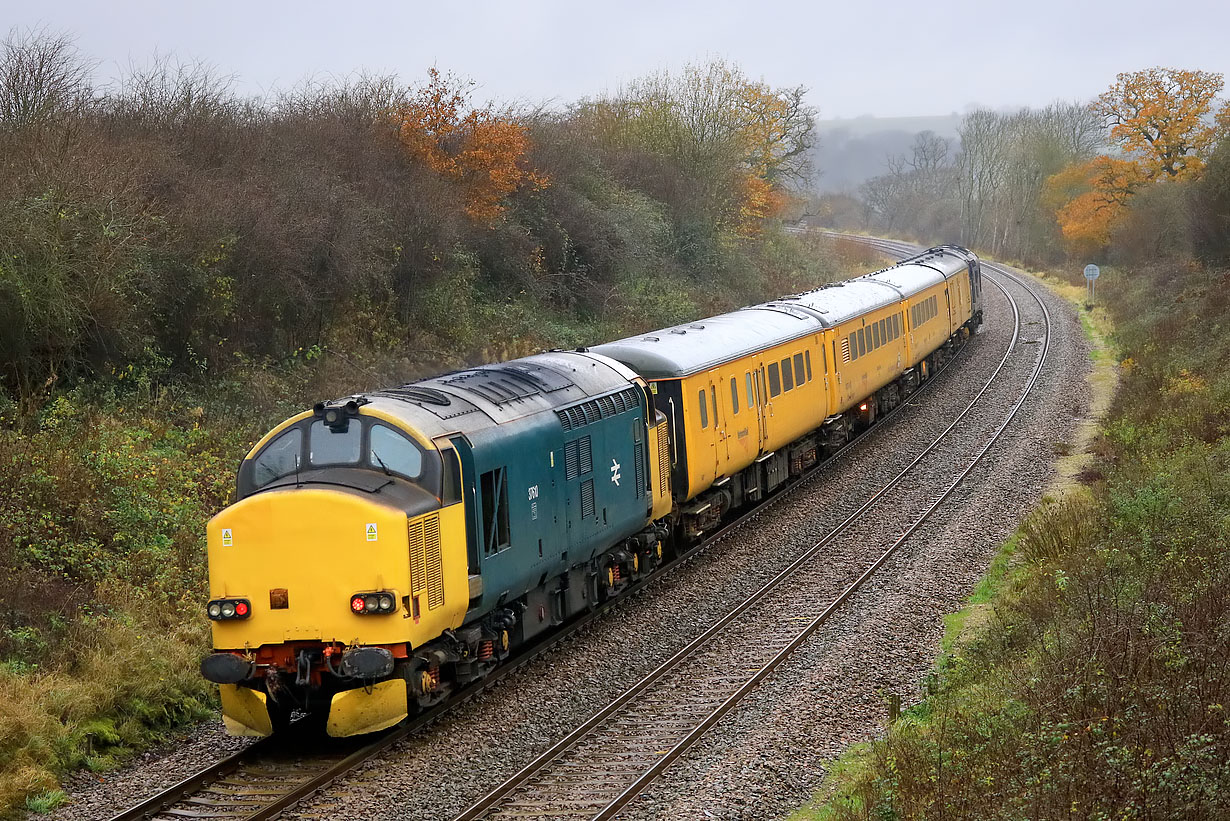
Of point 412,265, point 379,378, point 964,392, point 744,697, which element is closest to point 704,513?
point 744,697

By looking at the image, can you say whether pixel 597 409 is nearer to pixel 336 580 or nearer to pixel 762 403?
pixel 336 580

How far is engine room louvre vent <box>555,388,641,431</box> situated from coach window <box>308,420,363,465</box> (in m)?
3.13

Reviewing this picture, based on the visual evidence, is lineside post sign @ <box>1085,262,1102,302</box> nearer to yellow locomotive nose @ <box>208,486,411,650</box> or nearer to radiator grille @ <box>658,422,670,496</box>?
radiator grille @ <box>658,422,670,496</box>

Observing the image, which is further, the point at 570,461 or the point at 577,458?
the point at 577,458

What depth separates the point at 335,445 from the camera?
442 inches

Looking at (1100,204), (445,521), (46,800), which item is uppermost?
(1100,204)

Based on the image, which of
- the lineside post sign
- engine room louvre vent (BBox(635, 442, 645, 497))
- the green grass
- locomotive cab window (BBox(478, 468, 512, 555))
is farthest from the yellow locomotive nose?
the lineside post sign

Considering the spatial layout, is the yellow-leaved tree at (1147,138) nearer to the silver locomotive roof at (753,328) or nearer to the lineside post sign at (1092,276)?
the lineside post sign at (1092,276)

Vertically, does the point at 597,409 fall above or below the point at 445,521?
above

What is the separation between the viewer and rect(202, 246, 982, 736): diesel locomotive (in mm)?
10555

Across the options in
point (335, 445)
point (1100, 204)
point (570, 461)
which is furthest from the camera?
point (1100, 204)

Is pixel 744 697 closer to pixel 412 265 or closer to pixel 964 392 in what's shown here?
pixel 412 265

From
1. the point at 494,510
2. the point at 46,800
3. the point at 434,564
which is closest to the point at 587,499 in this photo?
the point at 494,510

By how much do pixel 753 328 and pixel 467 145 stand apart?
12258 mm
